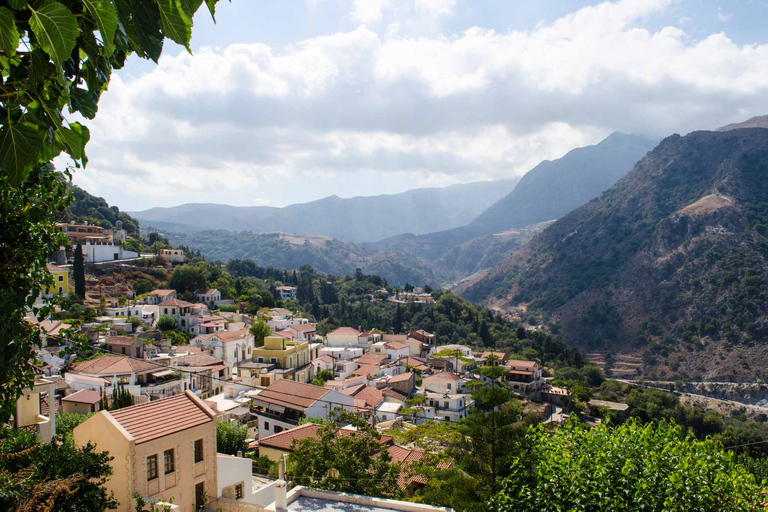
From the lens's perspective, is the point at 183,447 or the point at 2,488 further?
the point at 183,447

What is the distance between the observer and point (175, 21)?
1.35 m

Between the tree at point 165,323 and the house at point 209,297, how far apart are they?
11.8 m

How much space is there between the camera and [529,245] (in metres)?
125

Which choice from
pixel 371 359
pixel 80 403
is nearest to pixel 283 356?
pixel 371 359

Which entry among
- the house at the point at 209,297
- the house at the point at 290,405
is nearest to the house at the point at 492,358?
the house at the point at 290,405

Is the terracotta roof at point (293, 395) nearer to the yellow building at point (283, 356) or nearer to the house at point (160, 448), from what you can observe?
the yellow building at point (283, 356)

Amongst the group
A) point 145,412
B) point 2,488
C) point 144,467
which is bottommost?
point 144,467

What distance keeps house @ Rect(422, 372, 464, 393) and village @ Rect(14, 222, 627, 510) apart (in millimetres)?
90

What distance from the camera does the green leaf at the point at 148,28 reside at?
133 centimetres

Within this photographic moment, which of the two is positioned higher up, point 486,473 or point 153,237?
point 153,237

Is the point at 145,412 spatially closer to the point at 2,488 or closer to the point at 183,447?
the point at 183,447

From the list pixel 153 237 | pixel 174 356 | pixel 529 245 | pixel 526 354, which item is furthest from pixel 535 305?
pixel 174 356

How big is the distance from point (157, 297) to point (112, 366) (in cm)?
2475

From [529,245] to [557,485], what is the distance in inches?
4800
